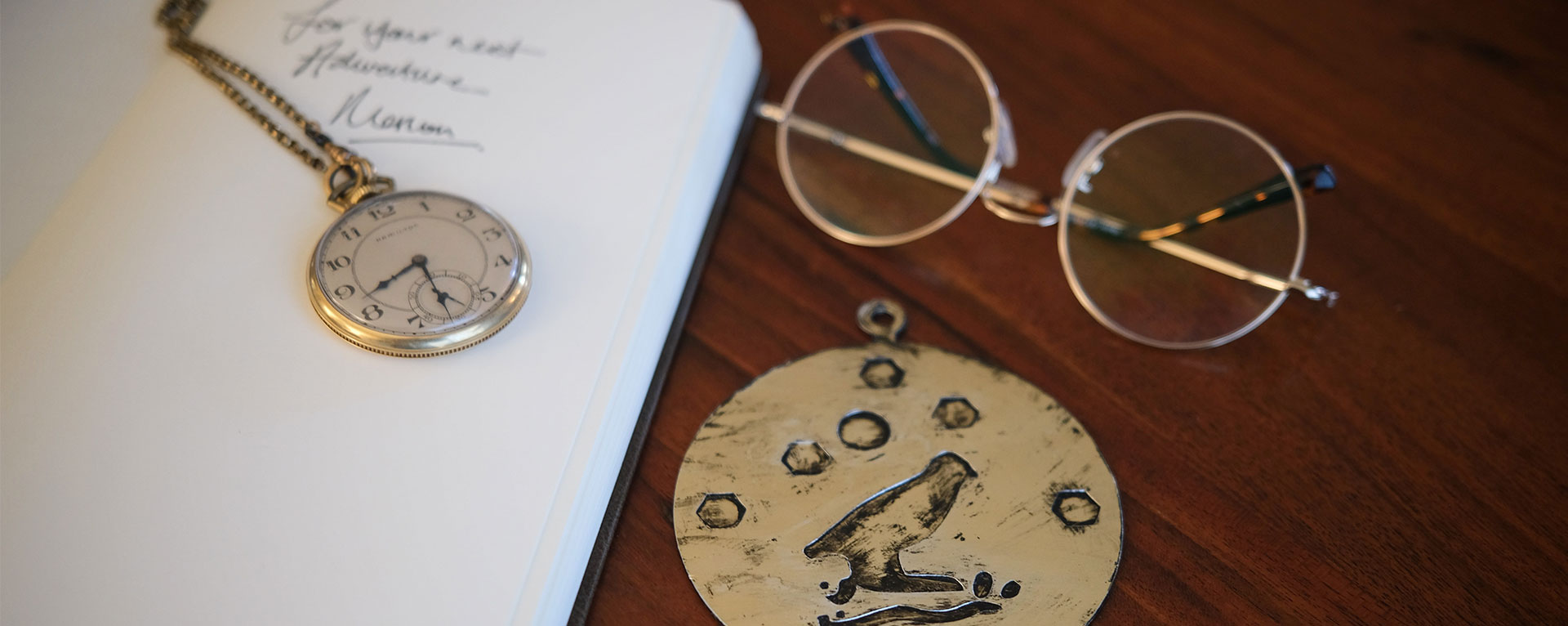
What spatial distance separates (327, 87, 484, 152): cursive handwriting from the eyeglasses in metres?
0.28

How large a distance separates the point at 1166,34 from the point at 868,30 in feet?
1.08

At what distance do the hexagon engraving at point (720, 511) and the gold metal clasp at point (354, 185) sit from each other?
0.35m

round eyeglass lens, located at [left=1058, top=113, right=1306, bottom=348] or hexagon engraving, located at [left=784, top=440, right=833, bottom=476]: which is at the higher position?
round eyeglass lens, located at [left=1058, top=113, right=1306, bottom=348]

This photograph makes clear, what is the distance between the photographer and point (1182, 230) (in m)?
0.85

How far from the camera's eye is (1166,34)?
995mm

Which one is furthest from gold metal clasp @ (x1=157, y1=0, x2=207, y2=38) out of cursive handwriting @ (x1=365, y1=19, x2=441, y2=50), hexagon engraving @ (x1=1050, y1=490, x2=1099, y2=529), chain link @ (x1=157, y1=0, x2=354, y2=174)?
hexagon engraving @ (x1=1050, y1=490, x2=1099, y2=529)

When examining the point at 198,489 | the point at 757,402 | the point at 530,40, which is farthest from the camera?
the point at 530,40

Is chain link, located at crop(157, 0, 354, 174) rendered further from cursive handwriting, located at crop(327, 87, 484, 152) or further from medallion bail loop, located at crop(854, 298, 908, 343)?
medallion bail loop, located at crop(854, 298, 908, 343)

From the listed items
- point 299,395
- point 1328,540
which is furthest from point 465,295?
point 1328,540

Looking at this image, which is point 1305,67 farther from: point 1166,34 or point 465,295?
point 465,295

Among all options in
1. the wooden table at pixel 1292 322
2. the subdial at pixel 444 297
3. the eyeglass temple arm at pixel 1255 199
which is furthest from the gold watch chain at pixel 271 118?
the eyeglass temple arm at pixel 1255 199

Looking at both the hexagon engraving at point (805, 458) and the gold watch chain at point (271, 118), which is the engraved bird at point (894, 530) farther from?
the gold watch chain at point (271, 118)

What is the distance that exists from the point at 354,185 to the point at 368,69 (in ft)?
0.44

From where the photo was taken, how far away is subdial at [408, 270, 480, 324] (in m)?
0.70
